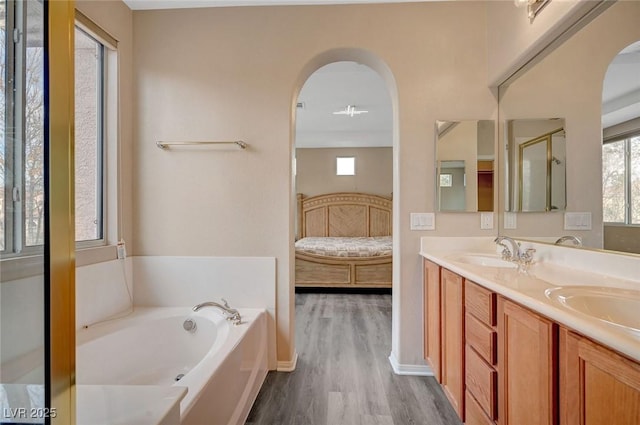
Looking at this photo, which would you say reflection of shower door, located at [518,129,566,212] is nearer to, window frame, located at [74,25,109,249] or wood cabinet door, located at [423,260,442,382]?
wood cabinet door, located at [423,260,442,382]

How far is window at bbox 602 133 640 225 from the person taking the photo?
3.75 feet

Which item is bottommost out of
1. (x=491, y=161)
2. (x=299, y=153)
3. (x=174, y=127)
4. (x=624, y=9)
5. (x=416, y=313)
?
(x=416, y=313)

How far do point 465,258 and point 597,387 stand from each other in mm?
1203

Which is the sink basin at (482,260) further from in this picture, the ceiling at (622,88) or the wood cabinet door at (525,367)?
the ceiling at (622,88)

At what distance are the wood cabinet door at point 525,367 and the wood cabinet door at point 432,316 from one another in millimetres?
660

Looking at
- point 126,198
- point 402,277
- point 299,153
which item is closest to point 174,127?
point 126,198

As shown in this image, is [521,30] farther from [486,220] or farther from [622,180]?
[486,220]

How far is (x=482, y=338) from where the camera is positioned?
1303 millimetres

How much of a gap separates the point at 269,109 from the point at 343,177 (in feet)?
13.6

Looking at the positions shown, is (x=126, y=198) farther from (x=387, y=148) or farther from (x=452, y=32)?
(x=387, y=148)

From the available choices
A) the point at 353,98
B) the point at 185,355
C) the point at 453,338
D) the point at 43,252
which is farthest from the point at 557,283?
the point at 353,98

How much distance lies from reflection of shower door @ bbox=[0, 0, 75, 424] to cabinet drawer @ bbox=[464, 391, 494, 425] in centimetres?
149

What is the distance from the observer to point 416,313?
2.15 m

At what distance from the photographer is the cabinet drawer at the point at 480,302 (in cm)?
123
